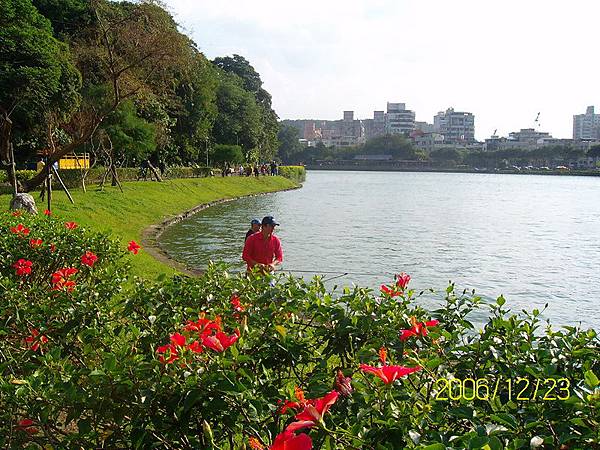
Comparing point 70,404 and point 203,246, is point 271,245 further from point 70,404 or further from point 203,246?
point 203,246

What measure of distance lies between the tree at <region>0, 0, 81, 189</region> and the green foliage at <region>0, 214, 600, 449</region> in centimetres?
1443

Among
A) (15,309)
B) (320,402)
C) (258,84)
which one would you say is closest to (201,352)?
(320,402)

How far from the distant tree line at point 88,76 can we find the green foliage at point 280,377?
1295cm

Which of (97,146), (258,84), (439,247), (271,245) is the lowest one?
(439,247)

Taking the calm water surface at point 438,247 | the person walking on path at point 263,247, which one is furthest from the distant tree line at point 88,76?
the person walking on path at point 263,247

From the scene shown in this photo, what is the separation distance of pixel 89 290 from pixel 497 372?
2.32 meters

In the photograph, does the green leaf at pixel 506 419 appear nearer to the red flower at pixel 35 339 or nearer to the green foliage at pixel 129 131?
the red flower at pixel 35 339

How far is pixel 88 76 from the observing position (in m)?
23.2

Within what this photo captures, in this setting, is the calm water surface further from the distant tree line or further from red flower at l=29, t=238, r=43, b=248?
red flower at l=29, t=238, r=43, b=248

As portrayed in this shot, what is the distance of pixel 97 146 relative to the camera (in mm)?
25375

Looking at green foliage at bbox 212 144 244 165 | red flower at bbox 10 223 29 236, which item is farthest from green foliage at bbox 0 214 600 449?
green foliage at bbox 212 144 244 165

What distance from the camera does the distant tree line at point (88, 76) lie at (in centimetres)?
1609

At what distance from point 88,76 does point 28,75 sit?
24.3ft

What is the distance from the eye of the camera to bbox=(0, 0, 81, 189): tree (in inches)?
631
